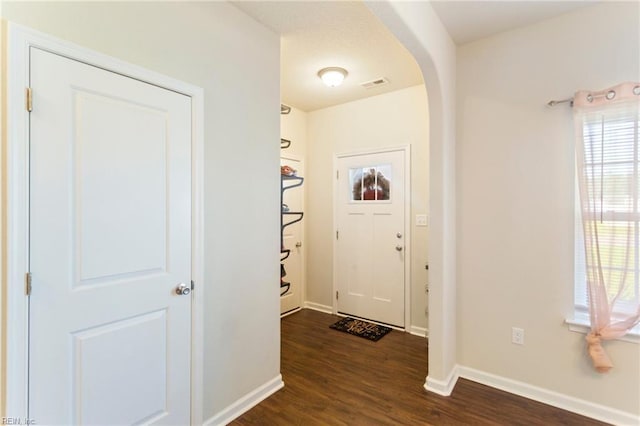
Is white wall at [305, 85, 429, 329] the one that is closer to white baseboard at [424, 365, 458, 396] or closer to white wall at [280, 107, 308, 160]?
white wall at [280, 107, 308, 160]

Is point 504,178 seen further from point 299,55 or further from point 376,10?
point 299,55

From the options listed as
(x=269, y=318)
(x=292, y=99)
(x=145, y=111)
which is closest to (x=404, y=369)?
(x=269, y=318)

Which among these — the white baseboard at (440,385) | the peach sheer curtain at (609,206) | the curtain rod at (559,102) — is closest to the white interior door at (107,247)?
the white baseboard at (440,385)

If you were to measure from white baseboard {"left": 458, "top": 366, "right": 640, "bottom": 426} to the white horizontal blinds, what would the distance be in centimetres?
63

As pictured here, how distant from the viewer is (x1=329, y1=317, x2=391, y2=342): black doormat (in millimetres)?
3361

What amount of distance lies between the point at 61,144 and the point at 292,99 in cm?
276

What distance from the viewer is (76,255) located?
1.38 m

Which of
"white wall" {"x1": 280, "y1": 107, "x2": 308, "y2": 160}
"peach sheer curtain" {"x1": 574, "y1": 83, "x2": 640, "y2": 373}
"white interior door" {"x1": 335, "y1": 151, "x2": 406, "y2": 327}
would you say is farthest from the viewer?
"white wall" {"x1": 280, "y1": 107, "x2": 308, "y2": 160}

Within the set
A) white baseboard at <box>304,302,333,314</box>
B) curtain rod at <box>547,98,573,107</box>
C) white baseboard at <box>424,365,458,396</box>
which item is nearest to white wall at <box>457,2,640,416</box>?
curtain rod at <box>547,98,573,107</box>

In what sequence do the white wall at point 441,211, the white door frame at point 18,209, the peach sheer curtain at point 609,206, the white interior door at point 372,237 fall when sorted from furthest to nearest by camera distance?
the white interior door at point 372,237, the white wall at point 441,211, the peach sheer curtain at point 609,206, the white door frame at point 18,209

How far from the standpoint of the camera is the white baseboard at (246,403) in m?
1.95

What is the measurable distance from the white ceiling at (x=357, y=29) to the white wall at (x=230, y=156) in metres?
0.20

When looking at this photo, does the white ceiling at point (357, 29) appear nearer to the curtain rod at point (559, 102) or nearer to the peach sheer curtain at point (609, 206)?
the curtain rod at point (559, 102)

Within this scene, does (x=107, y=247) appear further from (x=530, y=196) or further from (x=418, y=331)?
(x=418, y=331)
